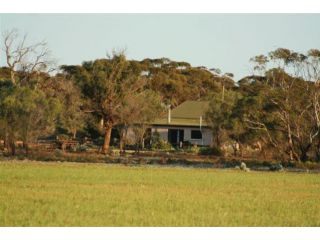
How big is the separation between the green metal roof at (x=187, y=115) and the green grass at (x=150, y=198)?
21.7 metres

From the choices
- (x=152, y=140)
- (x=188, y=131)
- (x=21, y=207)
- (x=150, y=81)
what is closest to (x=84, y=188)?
(x=21, y=207)

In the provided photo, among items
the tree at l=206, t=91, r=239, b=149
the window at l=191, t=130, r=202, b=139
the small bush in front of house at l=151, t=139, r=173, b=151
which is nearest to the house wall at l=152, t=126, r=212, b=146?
the window at l=191, t=130, r=202, b=139

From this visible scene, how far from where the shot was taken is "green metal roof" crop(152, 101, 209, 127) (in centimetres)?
4388

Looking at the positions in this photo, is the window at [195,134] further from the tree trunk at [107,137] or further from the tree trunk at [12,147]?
the tree trunk at [12,147]

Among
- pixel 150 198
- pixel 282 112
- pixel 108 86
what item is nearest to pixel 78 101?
pixel 108 86

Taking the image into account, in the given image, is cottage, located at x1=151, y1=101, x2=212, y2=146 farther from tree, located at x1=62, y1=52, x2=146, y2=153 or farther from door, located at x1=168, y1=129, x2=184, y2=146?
tree, located at x1=62, y1=52, x2=146, y2=153

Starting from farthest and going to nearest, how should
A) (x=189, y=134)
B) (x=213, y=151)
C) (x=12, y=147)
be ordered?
1. (x=189, y=134)
2. (x=213, y=151)
3. (x=12, y=147)

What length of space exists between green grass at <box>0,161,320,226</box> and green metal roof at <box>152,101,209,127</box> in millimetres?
21732

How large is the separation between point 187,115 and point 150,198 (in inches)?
1282

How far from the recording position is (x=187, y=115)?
46.6m

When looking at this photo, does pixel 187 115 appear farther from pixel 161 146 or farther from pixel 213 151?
pixel 213 151

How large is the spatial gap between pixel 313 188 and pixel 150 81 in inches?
1292

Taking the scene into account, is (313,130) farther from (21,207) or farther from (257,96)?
(21,207)

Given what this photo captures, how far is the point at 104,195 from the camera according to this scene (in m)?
14.5
